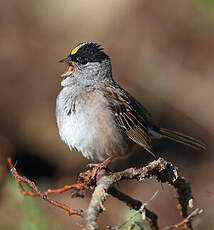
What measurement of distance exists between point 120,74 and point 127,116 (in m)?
3.41

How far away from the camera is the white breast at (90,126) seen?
3582 mm

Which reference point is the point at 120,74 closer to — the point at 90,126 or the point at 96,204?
the point at 90,126

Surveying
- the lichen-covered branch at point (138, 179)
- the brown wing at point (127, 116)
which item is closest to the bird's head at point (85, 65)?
the brown wing at point (127, 116)

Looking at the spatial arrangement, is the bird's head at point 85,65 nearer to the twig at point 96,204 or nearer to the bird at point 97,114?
the bird at point 97,114

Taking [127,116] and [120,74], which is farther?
[120,74]

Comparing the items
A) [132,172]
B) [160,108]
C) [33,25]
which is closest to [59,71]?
[33,25]

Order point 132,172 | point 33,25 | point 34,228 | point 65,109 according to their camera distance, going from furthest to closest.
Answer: point 33,25, point 65,109, point 34,228, point 132,172

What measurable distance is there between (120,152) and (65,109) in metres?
0.57

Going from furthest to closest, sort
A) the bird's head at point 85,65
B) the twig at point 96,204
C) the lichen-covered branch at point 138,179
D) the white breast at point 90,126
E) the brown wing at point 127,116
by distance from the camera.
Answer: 1. the bird's head at point 85,65
2. the brown wing at point 127,116
3. the white breast at point 90,126
4. the lichen-covered branch at point 138,179
5. the twig at point 96,204

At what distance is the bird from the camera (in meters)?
3.62

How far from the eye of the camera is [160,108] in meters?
7.03

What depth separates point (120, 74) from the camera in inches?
288

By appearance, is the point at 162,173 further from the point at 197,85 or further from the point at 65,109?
the point at 197,85

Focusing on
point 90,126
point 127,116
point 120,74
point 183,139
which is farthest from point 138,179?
point 120,74
